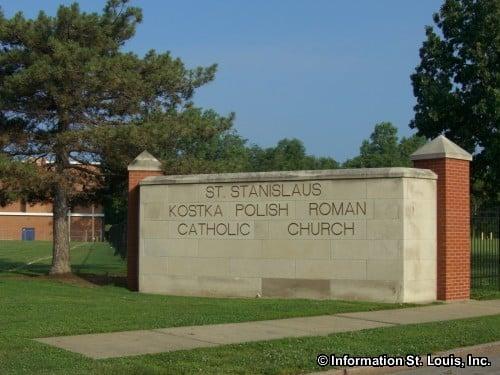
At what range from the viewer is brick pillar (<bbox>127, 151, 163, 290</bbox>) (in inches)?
685

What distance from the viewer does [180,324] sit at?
10727 millimetres

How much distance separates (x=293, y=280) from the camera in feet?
49.5

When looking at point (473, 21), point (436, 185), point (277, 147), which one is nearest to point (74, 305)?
point (436, 185)

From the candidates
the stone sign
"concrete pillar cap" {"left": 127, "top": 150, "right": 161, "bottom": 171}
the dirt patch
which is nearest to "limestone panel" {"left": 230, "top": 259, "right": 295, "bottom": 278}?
the stone sign

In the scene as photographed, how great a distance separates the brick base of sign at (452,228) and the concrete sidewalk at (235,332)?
149 cm

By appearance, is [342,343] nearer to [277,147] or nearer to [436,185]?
[436,185]

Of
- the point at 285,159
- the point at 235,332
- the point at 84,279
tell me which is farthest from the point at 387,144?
the point at 235,332

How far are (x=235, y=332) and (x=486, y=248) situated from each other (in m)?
10.3

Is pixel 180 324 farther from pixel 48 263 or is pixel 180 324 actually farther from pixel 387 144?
pixel 387 144

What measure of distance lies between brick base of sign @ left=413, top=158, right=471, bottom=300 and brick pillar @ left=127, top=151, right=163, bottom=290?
21.1 feet

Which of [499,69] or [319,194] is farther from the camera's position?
[499,69]

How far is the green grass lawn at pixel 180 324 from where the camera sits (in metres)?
7.63

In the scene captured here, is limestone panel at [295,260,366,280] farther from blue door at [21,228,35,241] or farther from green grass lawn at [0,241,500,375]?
blue door at [21,228,35,241]

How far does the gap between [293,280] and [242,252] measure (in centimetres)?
135
